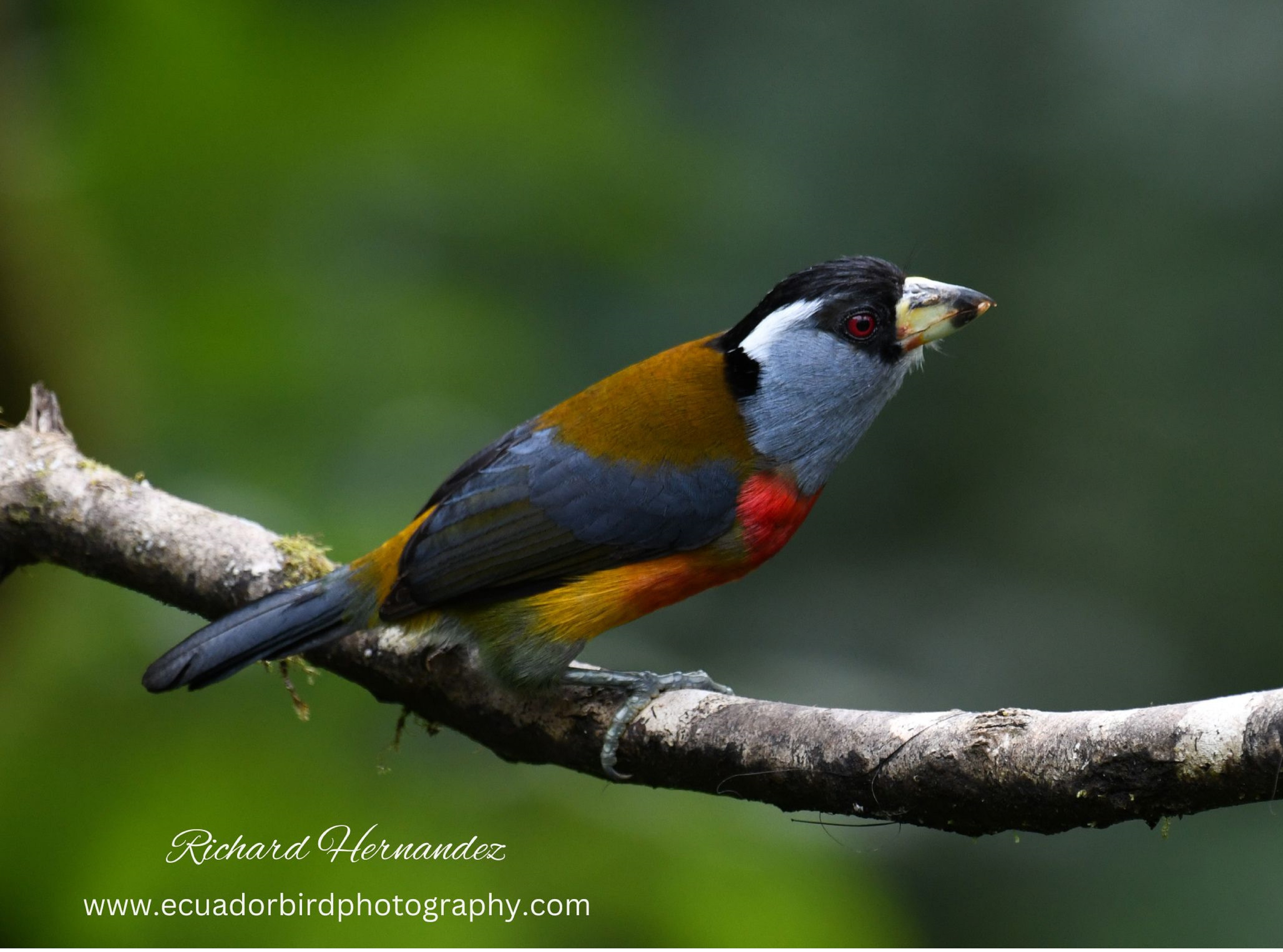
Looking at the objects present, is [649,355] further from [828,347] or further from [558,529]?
[558,529]

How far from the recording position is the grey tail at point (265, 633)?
2.82 m

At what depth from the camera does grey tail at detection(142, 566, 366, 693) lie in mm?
2816

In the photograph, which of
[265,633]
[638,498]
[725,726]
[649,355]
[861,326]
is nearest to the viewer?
[725,726]

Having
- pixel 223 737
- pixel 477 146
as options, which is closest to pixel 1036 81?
pixel 477 146

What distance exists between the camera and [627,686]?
121 inches

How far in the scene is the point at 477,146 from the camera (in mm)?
4152

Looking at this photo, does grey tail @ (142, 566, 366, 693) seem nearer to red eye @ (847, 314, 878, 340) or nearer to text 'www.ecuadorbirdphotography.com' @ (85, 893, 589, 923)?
text 'www.ecuadorbirdphotography.com' @ (85, 893, 589, 923)

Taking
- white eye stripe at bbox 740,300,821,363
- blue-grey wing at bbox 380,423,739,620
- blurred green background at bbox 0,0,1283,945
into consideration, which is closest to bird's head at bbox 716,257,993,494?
white eye stripe at bbox 740,300,821,363

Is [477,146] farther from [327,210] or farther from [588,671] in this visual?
[588,671]

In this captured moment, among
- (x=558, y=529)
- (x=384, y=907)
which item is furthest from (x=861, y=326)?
(x=384, y=907)

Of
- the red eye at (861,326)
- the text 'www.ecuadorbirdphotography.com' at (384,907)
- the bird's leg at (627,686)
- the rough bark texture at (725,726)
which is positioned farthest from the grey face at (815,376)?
the text 'www.ecuadorbirdphotography.com' at (384,907)

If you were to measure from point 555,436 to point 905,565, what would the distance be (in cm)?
185

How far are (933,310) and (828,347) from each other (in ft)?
0.97

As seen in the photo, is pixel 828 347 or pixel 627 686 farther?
pixel 828 347
